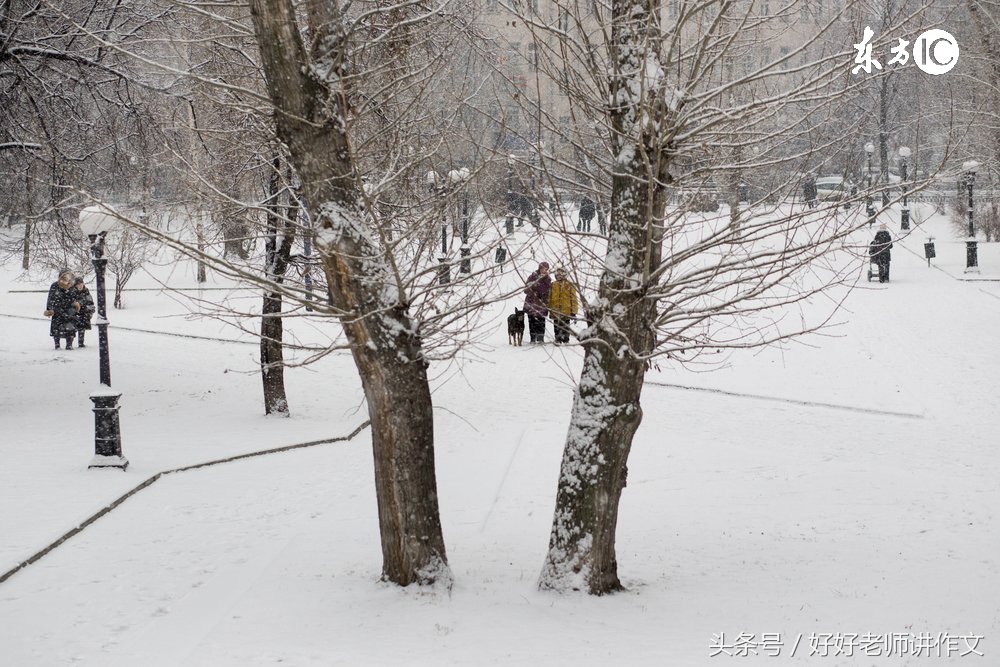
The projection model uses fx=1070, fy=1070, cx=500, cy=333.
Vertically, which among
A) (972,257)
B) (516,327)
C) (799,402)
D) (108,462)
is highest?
(972,257)

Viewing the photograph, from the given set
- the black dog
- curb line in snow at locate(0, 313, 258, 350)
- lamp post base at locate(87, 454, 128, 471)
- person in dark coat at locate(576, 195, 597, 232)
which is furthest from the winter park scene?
curb line in snow at locate(0, 313, 258, 350)

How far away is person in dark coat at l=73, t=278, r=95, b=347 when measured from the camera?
21719 millimetres

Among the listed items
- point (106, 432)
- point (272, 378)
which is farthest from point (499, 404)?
point (106, 432)

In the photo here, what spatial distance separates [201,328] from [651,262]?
20.3m

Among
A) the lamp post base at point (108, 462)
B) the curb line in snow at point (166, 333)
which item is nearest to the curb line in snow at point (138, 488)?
the lamp post base at point (108, 462)

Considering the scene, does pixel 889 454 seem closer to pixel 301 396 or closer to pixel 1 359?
pixel 301 396

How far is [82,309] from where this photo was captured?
72.6 ft

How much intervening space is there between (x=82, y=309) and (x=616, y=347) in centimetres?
1712

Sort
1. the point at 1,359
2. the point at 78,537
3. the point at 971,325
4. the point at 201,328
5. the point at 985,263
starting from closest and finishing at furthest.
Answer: the point at 78,537, the point at 1,359, the point at 971,325, the point at 201,328, the point at 985,263

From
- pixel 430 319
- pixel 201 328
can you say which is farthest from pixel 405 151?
pixel 201 328

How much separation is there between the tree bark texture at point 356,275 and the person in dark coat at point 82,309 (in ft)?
50.7

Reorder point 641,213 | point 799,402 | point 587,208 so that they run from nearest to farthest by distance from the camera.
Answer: point 641,213 < point 587,208 < point 799,402

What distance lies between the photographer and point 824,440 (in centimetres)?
1433

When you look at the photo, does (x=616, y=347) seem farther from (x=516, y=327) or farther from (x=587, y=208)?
(x=516, y=327)
